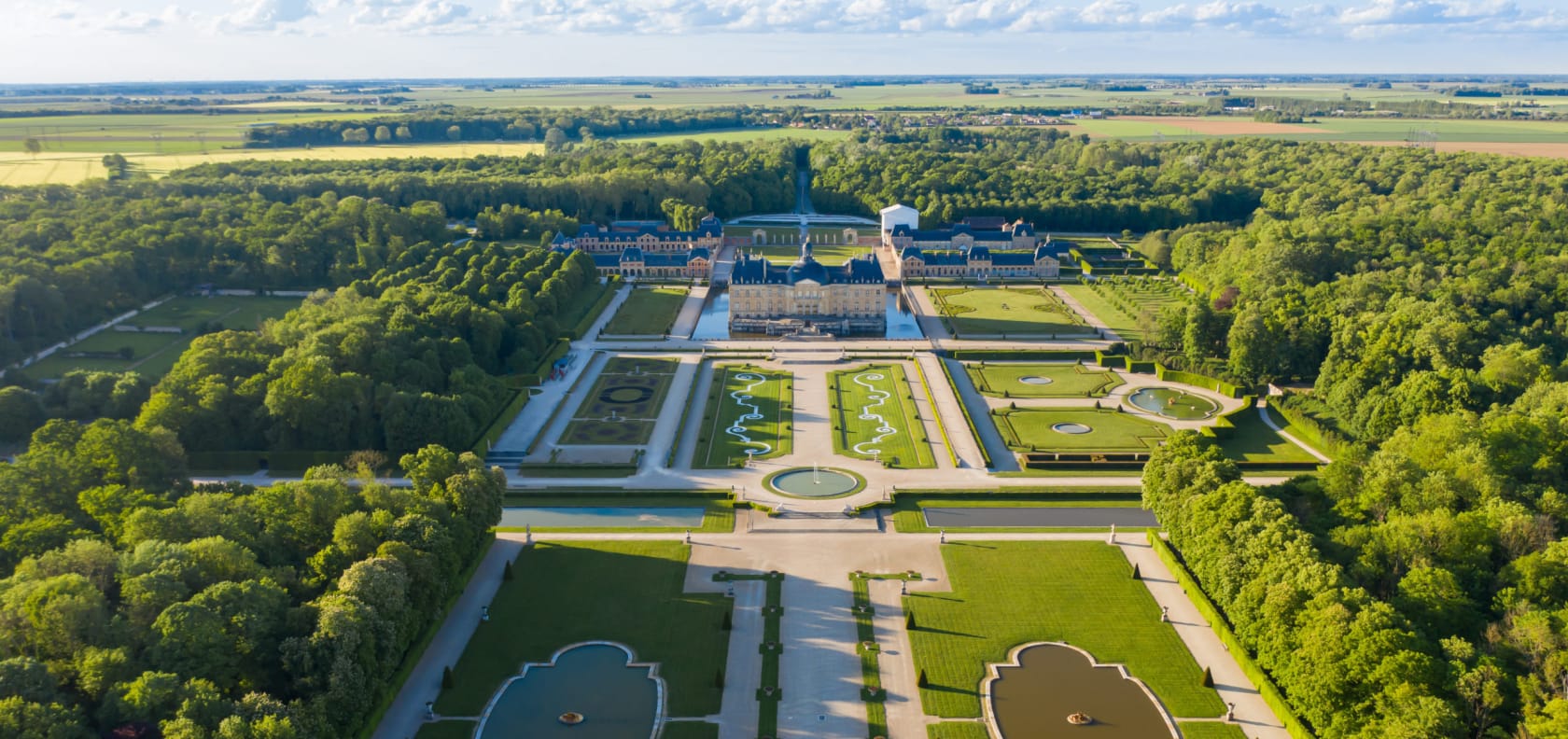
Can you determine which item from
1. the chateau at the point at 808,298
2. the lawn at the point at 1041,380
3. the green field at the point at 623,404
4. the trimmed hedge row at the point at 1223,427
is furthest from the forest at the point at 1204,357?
the chateau at the point at 808,298

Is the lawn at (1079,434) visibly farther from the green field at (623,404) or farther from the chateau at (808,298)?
the green field at (623,404)

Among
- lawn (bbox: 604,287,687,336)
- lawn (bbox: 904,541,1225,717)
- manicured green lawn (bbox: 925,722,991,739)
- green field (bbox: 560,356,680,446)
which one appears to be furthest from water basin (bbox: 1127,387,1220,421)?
lawn (bbox: 604,287,687,336)

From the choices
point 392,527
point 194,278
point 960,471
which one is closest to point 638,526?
point 392,527

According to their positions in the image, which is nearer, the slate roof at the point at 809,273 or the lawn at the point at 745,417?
the lawn at the point at 745,417

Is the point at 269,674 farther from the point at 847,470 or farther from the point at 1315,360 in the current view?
the point at 1315,360

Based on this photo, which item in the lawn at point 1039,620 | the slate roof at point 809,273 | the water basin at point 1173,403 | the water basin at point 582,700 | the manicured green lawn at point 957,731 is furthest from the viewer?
the slate roof at point 809,273

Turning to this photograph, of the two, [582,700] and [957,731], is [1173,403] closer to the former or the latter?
[957,731]
